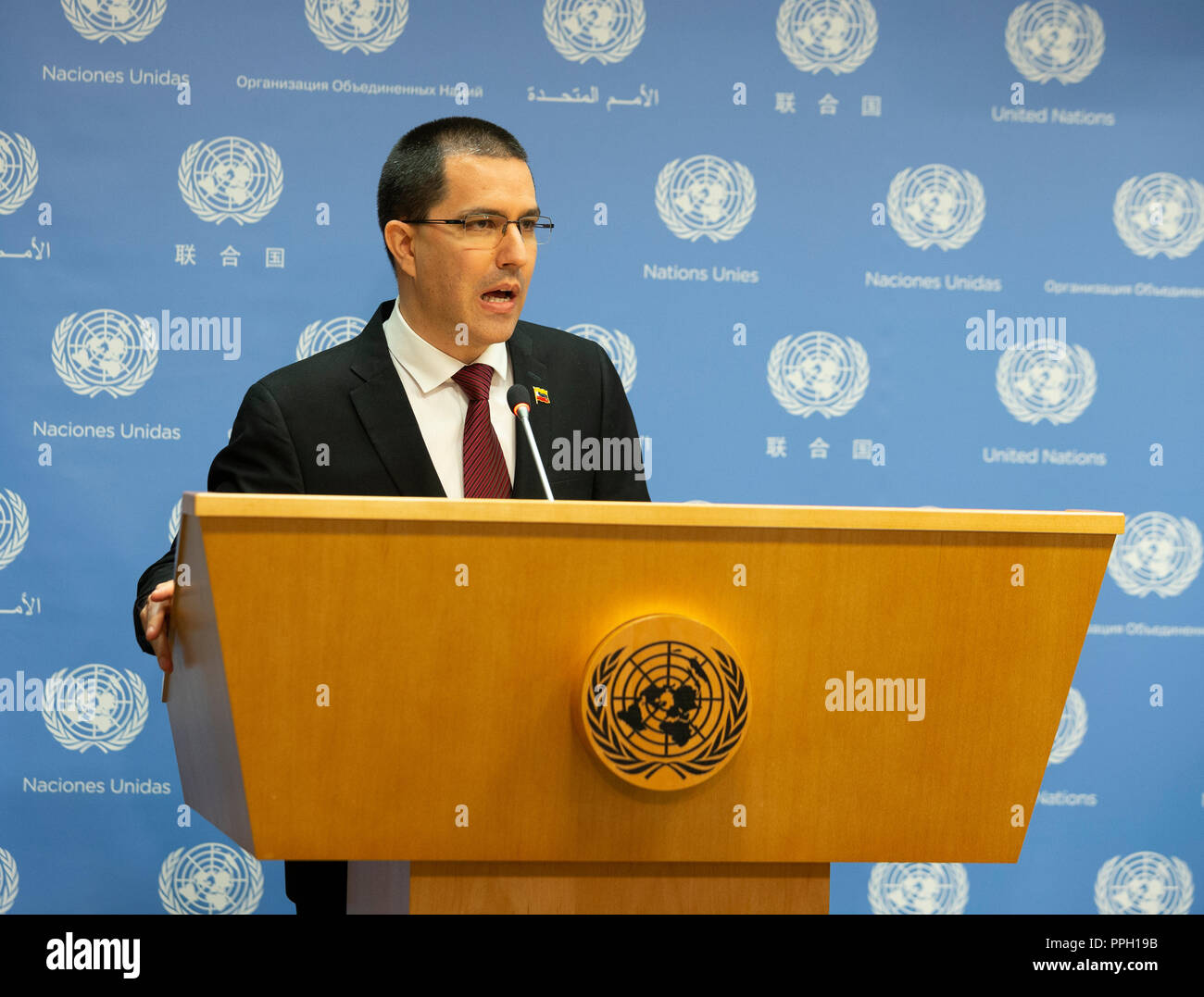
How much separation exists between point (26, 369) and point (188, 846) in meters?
1.28

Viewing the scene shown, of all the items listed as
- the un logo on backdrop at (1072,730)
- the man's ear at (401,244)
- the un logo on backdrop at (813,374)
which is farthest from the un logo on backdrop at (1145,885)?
the man's ear at (401,244)

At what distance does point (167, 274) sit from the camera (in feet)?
9.58

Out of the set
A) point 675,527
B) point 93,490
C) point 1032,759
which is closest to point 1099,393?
point 1032,759

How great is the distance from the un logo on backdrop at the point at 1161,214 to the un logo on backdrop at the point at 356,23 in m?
2.10

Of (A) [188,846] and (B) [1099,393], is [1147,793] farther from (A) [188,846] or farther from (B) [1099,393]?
(A) [188,846]

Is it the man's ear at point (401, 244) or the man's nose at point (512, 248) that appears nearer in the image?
the man's nose at point (512, 248)

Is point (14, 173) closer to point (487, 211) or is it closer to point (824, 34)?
point (487, 211)

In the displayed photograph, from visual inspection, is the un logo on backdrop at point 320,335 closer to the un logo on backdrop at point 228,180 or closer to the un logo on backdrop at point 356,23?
the un logo on backdrop at point 228,180

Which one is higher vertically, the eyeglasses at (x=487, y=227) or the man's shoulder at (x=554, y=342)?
the eyeglasses at (x=487, y=227)

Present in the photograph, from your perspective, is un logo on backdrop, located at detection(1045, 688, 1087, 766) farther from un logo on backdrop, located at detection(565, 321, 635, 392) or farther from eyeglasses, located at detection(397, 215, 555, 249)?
eyeglasses, located at detection(397, 215, 555, 249)

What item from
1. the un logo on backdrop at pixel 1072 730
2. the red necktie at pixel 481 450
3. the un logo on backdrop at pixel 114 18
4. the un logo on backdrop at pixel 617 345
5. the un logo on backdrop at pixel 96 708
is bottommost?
the un logo on backdrop at pixel 1072 730

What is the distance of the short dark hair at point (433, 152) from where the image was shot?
6.26 ft

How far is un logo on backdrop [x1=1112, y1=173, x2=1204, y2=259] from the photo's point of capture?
3307 mm

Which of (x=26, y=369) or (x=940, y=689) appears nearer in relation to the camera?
(x=940, y=689)
